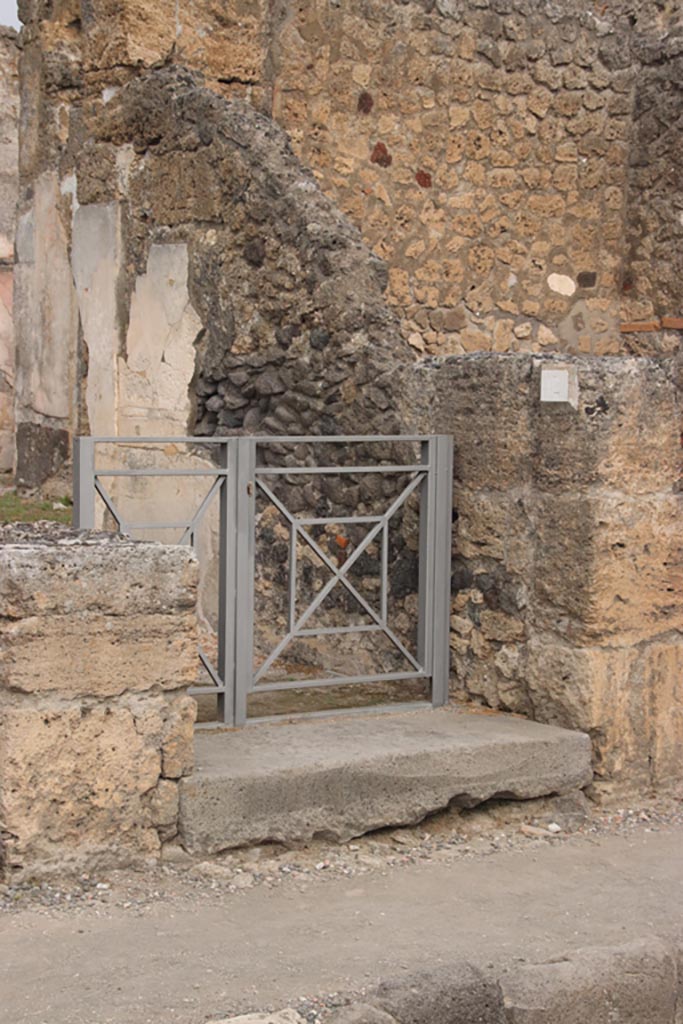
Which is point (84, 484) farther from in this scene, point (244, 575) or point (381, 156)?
point (381, 156)

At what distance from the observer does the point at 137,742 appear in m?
4.10

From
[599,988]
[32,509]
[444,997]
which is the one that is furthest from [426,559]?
[32,509]

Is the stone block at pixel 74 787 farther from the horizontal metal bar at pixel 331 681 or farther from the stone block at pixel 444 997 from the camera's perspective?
the stone block at pixel 444 997

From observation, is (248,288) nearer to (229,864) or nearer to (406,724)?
(406,724)

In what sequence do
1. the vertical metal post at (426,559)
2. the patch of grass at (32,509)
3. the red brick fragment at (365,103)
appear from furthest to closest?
the patch of grass at (32,509)
the red brick fragment at (365,103)
the vertical metal post at (426,559)

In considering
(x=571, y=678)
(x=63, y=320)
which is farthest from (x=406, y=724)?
(x=63, y=320)

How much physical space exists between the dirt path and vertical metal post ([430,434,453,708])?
2.99 ft

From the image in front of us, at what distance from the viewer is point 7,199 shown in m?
13.1

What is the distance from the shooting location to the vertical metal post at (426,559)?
17.1ft

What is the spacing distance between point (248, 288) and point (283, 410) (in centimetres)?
61

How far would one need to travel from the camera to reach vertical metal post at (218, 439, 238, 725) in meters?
4.76

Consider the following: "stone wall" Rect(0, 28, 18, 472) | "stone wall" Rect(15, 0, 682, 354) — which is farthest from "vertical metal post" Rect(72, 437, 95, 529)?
"stone wall" Rect(0, 28, 18, 472)

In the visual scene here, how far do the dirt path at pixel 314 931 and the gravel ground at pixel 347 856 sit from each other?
25mm

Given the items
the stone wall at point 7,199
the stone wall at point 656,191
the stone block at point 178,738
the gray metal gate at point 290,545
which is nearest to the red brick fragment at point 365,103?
the stone wall at point 656,191
